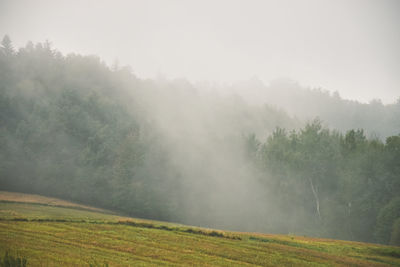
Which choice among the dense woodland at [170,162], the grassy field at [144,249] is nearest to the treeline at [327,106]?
the dense woodland at [170,162]

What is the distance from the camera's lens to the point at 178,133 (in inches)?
3784

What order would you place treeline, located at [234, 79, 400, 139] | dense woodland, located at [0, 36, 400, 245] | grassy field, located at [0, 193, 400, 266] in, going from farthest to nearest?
treeline, located at [234, 79, 400, 139] → dense woodland, located at [0, 36, 400, 245] → grassy field, located at [0, 193, 400, 266]

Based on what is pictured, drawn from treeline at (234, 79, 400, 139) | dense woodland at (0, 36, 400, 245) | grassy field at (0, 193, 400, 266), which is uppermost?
treeline at (234, 79, 400, 139)

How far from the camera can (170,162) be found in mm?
84750

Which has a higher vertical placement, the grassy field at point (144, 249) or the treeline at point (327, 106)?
the treeline at point (327, 106)

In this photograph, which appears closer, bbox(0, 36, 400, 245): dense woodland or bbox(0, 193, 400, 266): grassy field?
bbox(0, 193, 400, 266): grassy field

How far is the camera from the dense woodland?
63312mm

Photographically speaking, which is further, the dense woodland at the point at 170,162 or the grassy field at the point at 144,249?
the dense woodland at the point at 170,162

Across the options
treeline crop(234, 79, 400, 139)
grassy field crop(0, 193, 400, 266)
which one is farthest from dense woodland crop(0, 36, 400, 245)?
treeline crop(234, 79, 400, 139)

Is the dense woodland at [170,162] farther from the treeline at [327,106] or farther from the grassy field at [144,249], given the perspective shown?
the treeline at [327,106]

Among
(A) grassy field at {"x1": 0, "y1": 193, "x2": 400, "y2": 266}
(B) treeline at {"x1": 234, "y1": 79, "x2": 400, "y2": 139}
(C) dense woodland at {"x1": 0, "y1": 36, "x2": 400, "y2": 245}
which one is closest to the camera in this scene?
(A) grassy field at {"x1": 0, "y1": 193, "x2": 400, "y2": 266}

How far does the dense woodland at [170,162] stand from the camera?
63312mm

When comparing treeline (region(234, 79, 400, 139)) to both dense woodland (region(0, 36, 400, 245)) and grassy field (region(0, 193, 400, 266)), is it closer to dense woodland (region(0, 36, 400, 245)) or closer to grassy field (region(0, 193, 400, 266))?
dense woodland (region(0, 36, 400, 245))

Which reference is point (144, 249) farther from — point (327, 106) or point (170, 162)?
point (327, 106)
